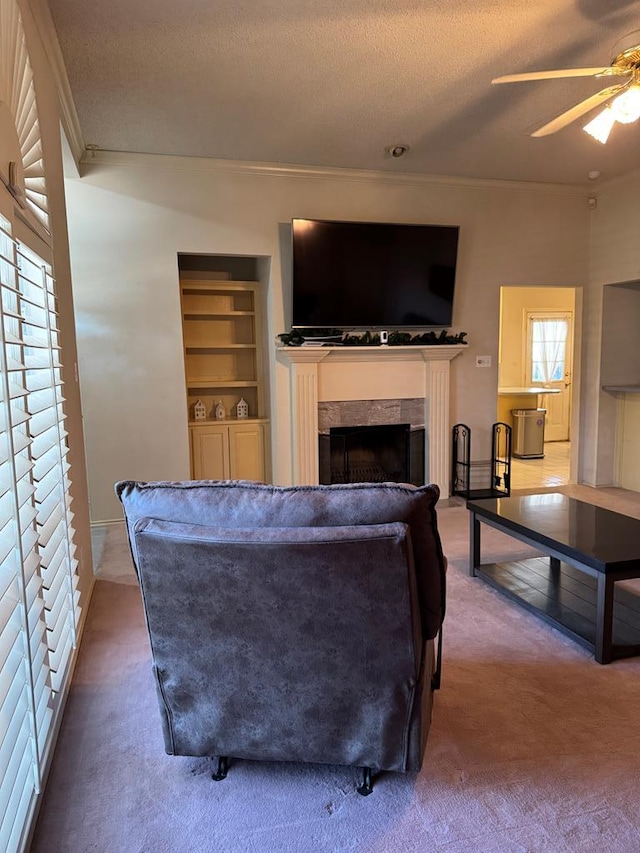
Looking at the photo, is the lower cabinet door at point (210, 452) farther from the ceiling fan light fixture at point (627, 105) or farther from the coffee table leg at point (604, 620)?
the ceiling fan light fixture at point (627, 105)

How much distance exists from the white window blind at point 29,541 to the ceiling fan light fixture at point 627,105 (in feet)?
8.51

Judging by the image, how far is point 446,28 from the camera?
104 inches

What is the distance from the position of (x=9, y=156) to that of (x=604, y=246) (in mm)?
5139

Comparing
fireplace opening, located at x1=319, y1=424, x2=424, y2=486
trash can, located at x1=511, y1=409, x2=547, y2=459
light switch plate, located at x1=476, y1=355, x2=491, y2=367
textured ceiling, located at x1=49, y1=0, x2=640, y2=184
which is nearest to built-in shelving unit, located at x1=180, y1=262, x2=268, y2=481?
fireplace opening, located at x1=319, y1=424, x2=424, y2=486

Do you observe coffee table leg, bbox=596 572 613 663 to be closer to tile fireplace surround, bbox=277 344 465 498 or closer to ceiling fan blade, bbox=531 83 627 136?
ceiling fan blade, bbox=531 83 627 136

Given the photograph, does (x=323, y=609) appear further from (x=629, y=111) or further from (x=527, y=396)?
(x=527, y=396)

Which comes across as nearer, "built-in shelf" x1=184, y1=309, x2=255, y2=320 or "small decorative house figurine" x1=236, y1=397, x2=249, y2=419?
"built-in shelf" x1=184, y1=309, x2=255, y2=320

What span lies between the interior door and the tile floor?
2.17 ft

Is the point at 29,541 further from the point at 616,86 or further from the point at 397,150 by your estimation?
the point at 397,150

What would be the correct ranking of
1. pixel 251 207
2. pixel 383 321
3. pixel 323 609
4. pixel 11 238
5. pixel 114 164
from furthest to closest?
pixel 383 321 → pixel 251 207 → pixel 114 164 → pixel 11 238 → pixel 323 609

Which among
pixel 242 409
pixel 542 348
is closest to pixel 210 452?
pixel 242 409

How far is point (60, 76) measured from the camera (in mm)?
2945

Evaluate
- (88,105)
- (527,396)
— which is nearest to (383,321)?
(88,105)

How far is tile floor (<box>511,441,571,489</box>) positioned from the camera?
5.70 meters
